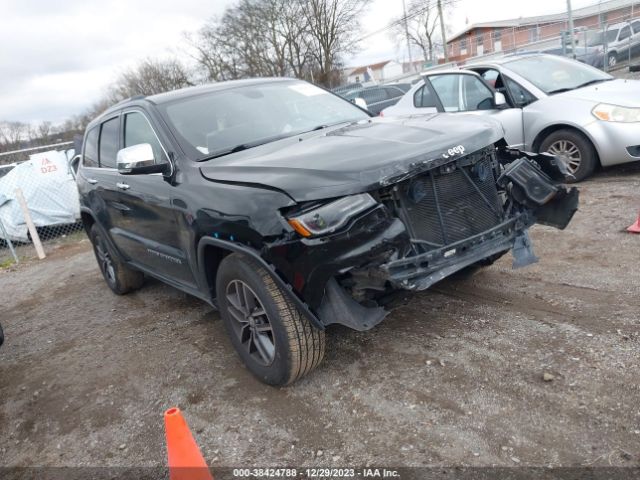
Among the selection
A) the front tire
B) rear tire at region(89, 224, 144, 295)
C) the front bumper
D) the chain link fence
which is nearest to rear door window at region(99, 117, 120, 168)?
rear tire at region(89, 224, 144, 295)

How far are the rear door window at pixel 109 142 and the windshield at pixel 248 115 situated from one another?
975 mm

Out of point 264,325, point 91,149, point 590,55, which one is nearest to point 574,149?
point 264,325

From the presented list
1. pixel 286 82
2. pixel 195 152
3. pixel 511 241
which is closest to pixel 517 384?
pixel 511 241

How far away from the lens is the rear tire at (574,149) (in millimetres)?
6227

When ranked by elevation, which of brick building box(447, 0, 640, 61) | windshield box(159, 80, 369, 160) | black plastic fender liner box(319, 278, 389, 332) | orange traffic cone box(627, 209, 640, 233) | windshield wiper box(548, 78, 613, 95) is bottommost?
orange traffic cone box(627, 209, 640, 233)

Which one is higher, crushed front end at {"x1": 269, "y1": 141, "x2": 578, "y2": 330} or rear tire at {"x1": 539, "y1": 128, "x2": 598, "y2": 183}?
crushed front end at {"x1": 269, "y1": 141, "x2": 578, "y2": 330}

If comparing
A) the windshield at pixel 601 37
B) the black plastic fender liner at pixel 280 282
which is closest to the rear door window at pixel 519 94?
the black plastic fender liner at pixel 280 282

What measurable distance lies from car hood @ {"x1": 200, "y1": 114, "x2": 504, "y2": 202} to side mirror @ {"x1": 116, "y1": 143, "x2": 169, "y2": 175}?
1.29 feet

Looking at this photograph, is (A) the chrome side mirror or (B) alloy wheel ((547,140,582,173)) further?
(A) the chrome side mirror

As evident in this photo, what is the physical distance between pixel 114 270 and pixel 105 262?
331mm

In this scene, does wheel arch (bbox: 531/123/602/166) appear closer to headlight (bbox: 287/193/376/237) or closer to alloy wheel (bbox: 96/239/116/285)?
headlight (bbox: 287/193/376/237)

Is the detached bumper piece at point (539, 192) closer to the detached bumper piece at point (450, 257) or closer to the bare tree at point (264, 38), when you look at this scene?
the detached bumper piece at point (450, 257)

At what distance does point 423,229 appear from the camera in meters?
2.90

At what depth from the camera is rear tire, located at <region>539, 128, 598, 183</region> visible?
20.4 ft
